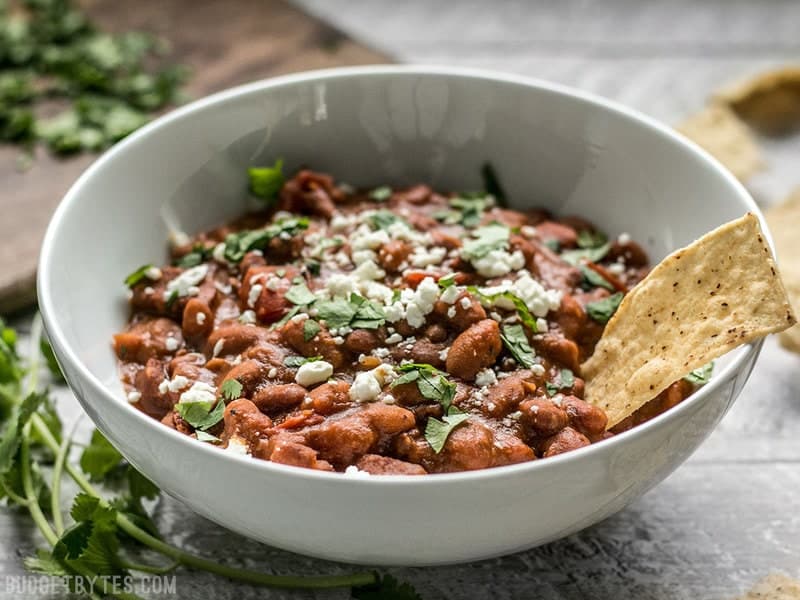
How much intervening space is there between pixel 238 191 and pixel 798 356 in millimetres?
1900

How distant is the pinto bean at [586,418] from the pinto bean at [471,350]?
23 centimetres

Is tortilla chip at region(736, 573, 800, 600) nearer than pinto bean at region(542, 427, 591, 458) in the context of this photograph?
No

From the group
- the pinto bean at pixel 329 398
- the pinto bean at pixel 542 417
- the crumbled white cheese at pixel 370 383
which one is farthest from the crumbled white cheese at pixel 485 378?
the pinto bean at pixel 329 398

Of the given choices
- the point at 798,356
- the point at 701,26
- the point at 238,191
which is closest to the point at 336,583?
the point at 238,191

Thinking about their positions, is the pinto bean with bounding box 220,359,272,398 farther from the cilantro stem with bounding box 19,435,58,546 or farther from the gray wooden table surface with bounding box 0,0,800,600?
the cilantro stem with bounding box 19,435,58,546

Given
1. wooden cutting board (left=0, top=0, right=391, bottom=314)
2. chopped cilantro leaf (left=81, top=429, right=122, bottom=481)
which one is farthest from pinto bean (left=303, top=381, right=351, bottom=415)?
wooden cutting board (left=0, top=0, right=391, bottom=314)

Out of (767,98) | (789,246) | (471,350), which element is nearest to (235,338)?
(471,350)

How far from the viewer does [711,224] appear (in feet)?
9.87

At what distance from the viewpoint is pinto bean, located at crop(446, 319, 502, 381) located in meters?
2.54

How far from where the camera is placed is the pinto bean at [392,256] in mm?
2879

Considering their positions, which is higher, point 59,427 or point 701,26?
point 701,26

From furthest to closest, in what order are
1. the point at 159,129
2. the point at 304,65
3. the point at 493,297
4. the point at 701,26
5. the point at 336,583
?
the point at 701,26 < the point at 304,65 < the point at 159,129 < the point at 493,297 < the point at 336,583

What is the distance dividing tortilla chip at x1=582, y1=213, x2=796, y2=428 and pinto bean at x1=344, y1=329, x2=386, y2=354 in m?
0.56

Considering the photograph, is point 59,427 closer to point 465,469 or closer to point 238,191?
point 238,191
